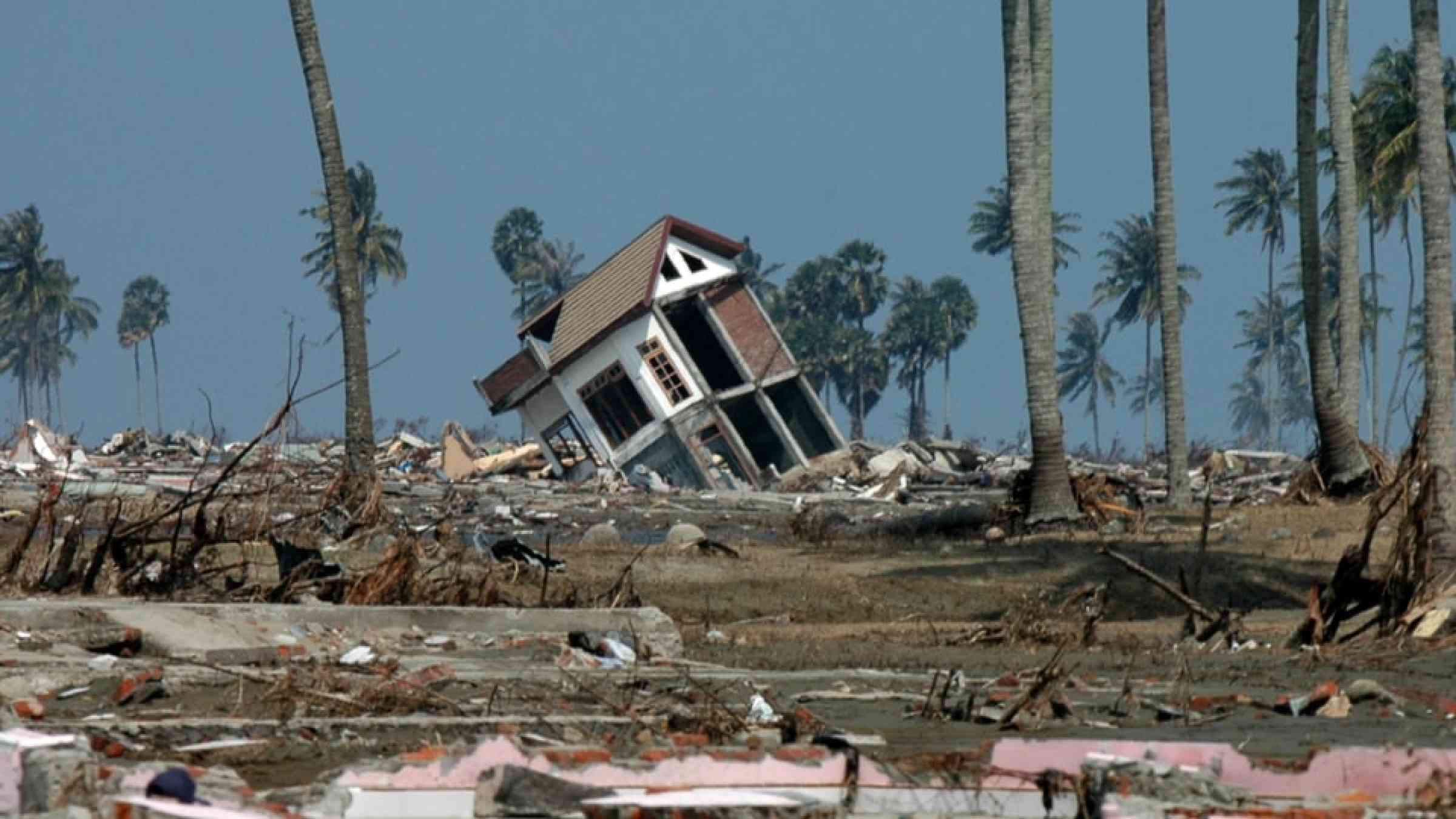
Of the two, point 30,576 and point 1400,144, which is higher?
point 1400,144

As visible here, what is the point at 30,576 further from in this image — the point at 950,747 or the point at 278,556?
the point at 950,747

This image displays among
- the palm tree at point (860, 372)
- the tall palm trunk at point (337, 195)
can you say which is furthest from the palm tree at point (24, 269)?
the tall palm trunk at point (337, 195)

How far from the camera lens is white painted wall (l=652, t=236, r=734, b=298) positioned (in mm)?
49219

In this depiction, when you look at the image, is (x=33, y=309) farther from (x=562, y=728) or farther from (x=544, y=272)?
(x=562, y=728)

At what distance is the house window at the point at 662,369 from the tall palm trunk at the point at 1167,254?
16344mm

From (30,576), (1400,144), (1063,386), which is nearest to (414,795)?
(30,576)

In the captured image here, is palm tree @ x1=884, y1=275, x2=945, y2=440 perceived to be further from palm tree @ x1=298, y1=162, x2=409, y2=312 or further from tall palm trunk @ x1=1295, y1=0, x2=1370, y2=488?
tall palm trunk @ x1=1295, y1=0, x2=1370, y2=488

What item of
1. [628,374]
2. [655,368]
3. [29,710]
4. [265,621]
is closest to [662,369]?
[655,368]

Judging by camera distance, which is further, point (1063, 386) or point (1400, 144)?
point (1063, 386)

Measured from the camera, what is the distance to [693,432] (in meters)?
49.6

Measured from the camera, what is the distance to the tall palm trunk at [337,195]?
24.9 m

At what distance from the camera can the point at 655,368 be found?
49.4m

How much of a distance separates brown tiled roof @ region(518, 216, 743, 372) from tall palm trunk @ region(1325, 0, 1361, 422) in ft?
57.8

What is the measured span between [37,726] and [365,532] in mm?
11245
